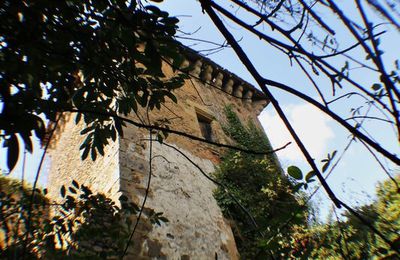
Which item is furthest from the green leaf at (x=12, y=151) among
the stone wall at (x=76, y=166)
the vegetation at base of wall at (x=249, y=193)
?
the vegetation at base of wall at (x=249, y=193)

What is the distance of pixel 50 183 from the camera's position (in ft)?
24.4

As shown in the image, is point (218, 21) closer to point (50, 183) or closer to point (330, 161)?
point (330, 161)

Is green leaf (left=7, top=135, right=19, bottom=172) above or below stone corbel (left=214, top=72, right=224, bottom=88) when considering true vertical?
below

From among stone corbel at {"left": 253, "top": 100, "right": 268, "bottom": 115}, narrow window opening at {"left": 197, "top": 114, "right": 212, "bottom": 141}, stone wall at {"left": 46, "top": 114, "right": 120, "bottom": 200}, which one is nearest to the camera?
stone wall at {"left": 46, "top": 114, "right": 120, "bottom": 200}

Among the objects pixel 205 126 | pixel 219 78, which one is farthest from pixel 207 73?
pixel 205 126

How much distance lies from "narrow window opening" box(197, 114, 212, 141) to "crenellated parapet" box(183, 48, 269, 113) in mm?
1472

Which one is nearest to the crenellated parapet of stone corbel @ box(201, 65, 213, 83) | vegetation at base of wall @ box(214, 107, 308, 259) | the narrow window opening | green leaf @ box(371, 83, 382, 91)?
stone corbel @ box(201, 65, 213, 83)

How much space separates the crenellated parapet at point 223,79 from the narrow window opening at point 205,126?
1472 millimetres

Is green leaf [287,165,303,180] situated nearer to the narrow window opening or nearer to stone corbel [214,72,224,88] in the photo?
the narrow window opening

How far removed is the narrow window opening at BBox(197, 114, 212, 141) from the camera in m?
7.30

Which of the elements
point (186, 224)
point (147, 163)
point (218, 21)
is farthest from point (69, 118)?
point (218, 21)

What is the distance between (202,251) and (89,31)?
11.2 ft

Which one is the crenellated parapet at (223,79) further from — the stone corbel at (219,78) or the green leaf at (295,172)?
the green leaf at (295,172)

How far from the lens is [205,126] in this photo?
755 cm
